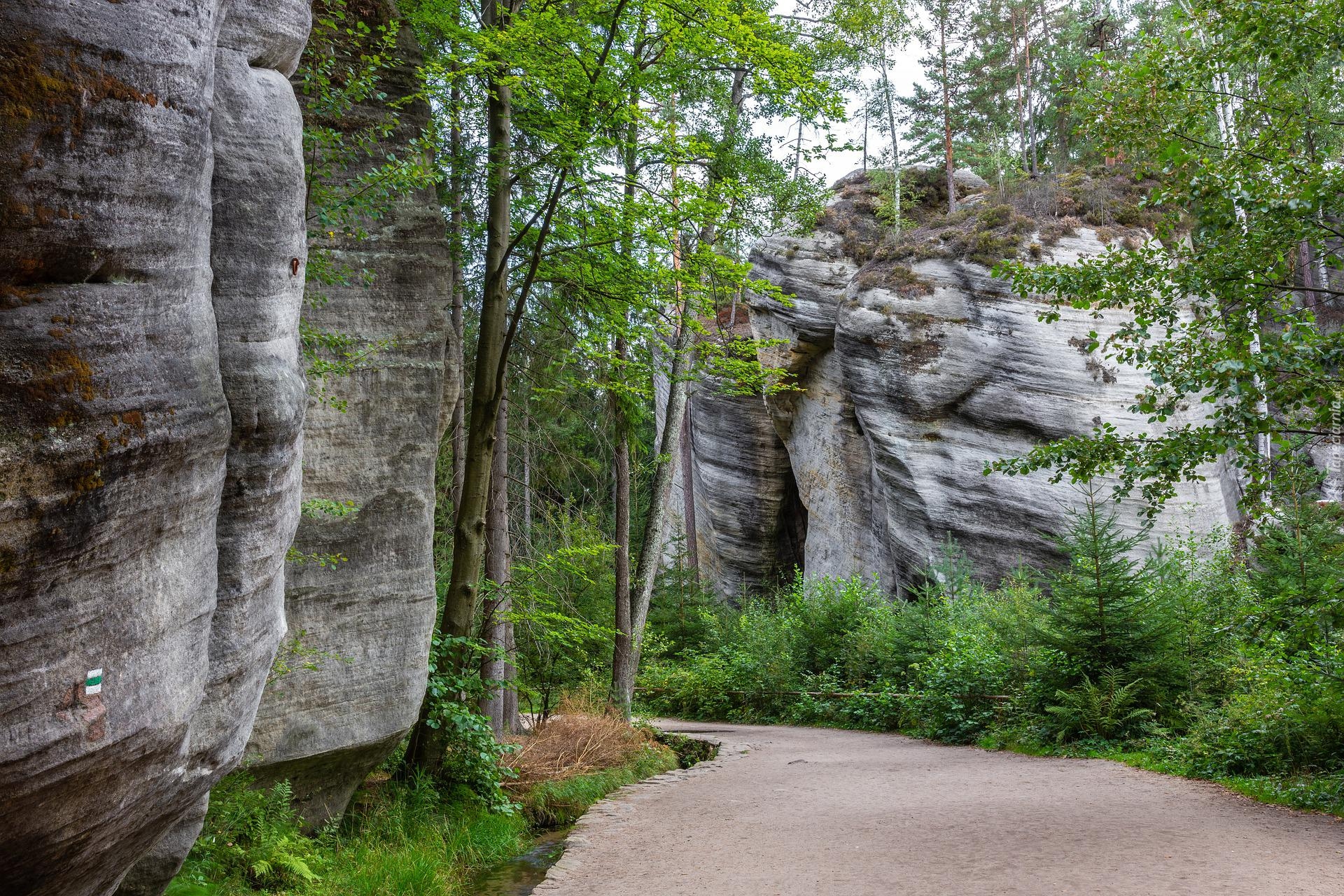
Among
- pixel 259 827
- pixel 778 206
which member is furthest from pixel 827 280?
pixel 259 827

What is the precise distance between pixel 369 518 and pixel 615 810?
3483 mm

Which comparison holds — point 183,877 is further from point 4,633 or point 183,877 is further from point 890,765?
point 890,765

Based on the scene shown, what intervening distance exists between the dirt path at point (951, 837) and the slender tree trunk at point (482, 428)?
5.78 feet

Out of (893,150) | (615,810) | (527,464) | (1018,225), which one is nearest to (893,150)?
(893,150)

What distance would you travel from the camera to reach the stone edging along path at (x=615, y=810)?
231 inches

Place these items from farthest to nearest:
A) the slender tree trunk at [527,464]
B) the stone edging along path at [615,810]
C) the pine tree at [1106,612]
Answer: the slender tree trunk at [527,464] < the pine tree at [1106,612] < the stone edging along path at [615,810]

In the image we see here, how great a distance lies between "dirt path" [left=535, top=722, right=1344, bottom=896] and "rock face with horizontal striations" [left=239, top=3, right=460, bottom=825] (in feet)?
6.20

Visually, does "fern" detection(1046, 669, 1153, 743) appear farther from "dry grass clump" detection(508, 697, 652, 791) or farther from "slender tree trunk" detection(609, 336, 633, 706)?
"slender tree trunk" detection(609, 336, 633, 706)

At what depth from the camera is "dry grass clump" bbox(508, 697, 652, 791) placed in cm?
889

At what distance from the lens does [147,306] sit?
9.20 feet

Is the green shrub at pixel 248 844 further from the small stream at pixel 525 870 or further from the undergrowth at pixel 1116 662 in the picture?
the undergrowth at pixel 1116 662

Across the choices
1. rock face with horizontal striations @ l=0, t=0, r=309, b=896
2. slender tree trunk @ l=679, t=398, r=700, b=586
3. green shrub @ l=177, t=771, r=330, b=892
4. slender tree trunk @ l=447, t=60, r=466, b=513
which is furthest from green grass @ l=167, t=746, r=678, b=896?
slender tree trunk @ l=679, t=398, r=700, b=586

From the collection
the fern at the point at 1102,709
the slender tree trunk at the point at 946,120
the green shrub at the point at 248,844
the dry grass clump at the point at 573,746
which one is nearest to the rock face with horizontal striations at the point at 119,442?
the green shrub at the point at 248,844

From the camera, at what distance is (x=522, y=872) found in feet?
21.1
